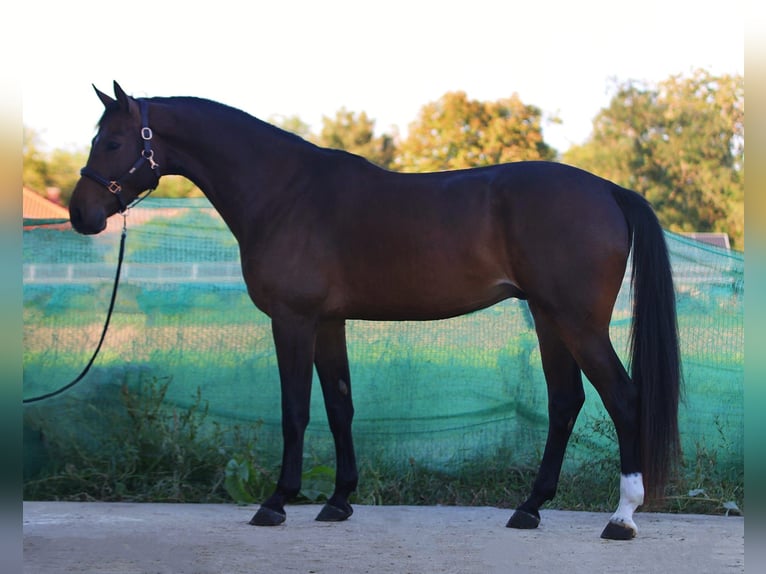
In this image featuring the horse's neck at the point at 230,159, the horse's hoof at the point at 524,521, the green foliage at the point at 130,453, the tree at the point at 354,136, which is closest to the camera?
the horse's hoof at the point at 524,521

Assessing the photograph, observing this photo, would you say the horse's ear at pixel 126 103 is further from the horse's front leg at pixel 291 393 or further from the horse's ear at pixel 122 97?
the horse's front leg at pixel 291 393

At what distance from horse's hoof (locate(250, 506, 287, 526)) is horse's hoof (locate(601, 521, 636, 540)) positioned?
1.54 metres

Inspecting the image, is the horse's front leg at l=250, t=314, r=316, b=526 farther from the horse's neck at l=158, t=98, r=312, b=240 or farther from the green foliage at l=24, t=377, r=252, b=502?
the green foliage at l=24, t=377, r=252, b=502

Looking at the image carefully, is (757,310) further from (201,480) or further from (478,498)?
(201,480)

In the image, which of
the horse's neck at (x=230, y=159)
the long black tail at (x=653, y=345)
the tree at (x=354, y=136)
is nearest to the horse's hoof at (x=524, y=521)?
the long black tail at (x=653, y=345)

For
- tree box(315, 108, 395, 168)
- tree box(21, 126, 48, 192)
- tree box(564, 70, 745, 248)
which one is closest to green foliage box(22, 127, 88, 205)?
tree box(21, 126, 48, 192)

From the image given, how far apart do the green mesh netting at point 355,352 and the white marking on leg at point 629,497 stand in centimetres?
111

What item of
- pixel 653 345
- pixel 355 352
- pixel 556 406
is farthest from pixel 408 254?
pixel 355 352

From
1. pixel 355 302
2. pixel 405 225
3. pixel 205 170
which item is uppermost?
pixel 205 170

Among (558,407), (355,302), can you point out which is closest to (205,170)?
(355,302)

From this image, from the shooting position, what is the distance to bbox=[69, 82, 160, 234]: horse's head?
4.24m

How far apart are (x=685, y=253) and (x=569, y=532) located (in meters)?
2.10

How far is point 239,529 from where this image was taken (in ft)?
13.4

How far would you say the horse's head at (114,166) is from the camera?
13.9ft
